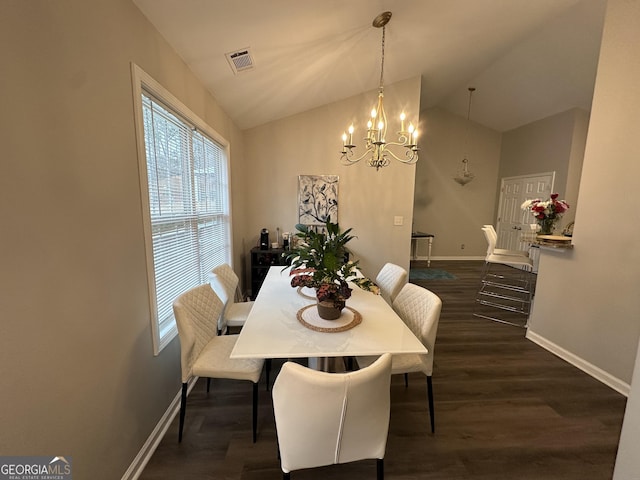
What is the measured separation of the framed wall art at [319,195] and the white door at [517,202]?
13.8 feet

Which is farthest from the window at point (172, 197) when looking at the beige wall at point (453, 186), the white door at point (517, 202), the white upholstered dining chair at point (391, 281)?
the white door at point (517, 202)

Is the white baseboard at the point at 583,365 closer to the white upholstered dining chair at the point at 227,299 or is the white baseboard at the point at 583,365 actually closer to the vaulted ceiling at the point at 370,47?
the white upholstered dining chair at the point at 227,299

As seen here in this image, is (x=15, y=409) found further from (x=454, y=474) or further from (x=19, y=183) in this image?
(x=454, y=474)

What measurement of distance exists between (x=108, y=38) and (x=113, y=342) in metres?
1.39

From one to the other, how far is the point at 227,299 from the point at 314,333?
43.0 inches

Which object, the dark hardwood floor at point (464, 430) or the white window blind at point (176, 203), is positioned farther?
the white window blind at point (176, 203)

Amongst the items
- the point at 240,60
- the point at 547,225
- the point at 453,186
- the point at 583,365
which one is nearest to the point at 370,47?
the point at 240,60

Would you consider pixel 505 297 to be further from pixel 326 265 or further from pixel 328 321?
pixel 326 265

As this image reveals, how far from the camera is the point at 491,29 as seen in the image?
2926 mm

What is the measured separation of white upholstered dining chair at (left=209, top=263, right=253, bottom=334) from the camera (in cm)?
215

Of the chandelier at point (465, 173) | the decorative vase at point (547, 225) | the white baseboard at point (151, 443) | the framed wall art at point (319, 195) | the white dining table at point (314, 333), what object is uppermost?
the chandelier at point (465, 173)

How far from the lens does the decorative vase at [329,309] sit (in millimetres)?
1483

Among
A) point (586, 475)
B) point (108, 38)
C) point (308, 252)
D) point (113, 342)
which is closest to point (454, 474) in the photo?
point (586, 475)

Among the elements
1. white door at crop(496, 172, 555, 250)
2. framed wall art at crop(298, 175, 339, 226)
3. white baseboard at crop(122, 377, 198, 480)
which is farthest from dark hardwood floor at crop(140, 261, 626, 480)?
white door at crop(496, 172, 555, 250)
